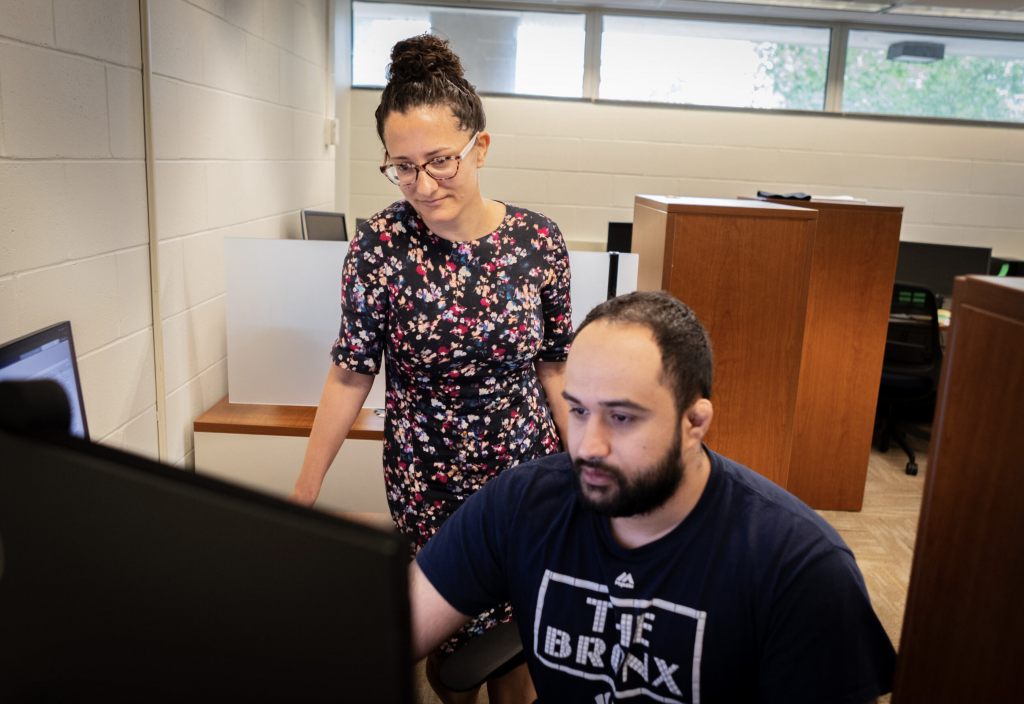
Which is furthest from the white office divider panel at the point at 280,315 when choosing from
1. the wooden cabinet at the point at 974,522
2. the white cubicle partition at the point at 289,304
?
the wooden cabinet at the point at 974,522

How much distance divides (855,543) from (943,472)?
2846 millimetres

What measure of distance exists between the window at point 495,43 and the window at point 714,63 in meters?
0.23

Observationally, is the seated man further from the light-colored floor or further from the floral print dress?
the light-colored floor

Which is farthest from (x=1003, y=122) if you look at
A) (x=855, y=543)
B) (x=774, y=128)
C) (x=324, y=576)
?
(x=324, y=576)

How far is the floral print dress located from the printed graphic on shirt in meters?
0.45

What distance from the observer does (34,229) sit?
1528 millimetres

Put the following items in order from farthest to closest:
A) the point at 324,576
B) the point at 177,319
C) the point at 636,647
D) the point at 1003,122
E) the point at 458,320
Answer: the point at 1003,122, the point at 177,319, the point at 458,320, the point at 636,647, the point at 324,576

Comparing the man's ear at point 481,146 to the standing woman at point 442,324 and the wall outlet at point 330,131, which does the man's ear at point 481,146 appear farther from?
the wall outlet at point 330,131

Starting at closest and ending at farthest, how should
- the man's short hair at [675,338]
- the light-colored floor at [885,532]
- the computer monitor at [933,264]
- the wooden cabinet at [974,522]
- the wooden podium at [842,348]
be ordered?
the wooden cabinet at [974,522]
the man's short hair at [675,338]
the light-colored floor at [885,532]
the wooden podium at [842,348]
the computer monitor at [933,264]

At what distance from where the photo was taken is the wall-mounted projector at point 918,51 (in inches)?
201

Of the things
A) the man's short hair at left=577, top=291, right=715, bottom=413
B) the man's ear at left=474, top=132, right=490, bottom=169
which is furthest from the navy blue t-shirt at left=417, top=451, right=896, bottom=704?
the man's ear at left=474, top=132, right=490, bottom=169

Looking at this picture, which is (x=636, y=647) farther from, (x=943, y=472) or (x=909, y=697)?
(x=943, y=472)

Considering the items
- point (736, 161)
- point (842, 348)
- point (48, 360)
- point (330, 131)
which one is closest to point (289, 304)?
point (48, 360)

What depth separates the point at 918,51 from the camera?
5.11 meters
